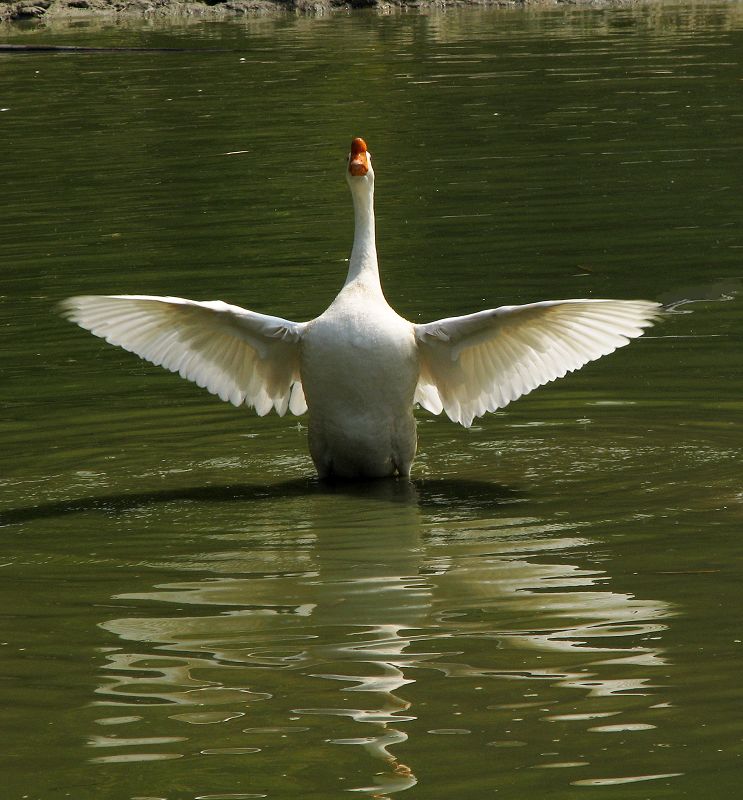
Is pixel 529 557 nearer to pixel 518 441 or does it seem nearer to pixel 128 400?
pixel 518 441

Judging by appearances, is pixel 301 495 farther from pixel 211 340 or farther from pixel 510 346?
pixel 510 346

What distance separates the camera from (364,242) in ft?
28.2

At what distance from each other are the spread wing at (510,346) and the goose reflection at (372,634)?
851mm

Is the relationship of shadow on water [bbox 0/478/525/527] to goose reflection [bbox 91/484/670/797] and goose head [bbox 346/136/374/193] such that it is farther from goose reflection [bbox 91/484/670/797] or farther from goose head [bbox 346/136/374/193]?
goose head [bbox 346/136/374/193]

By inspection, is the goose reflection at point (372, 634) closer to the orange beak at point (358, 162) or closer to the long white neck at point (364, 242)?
the long white neck at point (364, 242)

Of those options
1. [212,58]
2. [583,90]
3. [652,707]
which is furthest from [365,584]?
[212,58]

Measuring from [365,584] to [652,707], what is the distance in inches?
75.3

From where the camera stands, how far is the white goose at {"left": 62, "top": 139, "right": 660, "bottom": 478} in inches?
322

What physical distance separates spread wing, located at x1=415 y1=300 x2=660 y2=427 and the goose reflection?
0.85m

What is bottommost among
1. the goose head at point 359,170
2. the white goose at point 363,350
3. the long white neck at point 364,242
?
the white goose at point 363,350

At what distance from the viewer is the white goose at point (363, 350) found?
8.18 meters

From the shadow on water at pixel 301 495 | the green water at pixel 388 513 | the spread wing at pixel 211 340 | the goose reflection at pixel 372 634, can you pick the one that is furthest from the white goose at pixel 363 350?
the goose reflection at pixel 372 634

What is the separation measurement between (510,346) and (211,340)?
5.39 ft

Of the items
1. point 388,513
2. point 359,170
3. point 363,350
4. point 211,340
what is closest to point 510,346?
point 363,350
